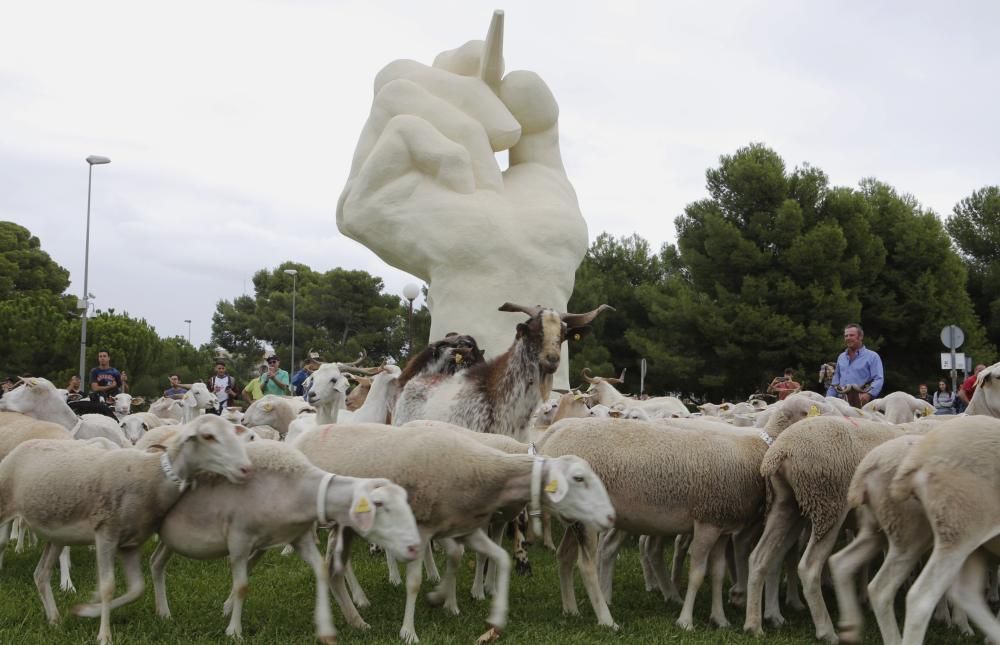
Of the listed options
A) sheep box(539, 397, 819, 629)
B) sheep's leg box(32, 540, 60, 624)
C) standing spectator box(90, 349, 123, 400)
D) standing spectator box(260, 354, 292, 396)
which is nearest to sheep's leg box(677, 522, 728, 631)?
sheep box(539, 397, 819, 629)

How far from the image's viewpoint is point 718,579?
6.82 m

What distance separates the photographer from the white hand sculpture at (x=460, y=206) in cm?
1507

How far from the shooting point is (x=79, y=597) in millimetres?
7348

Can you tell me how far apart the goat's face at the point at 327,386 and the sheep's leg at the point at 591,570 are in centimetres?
501

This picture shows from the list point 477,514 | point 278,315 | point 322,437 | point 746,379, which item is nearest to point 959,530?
point 477,514

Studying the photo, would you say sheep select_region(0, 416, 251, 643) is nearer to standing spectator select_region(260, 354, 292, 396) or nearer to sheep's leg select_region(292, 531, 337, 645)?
sheep's leg select_region(292, 531, 337, 645)

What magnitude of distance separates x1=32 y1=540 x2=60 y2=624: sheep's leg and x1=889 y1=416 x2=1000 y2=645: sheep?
5.04 meters

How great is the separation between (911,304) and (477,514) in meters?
28.4

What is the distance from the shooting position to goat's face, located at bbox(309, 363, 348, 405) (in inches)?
436

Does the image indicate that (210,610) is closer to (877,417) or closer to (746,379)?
(877,417)

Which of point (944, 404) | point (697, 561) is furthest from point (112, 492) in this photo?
point (944, 404)

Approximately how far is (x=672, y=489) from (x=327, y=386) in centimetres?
540

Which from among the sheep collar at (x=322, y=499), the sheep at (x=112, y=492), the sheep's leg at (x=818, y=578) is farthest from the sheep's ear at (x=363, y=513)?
the sheep's leg at (x=818, y=578)

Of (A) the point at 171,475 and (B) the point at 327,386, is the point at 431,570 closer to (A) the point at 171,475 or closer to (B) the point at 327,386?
(A) the point at 171,475
